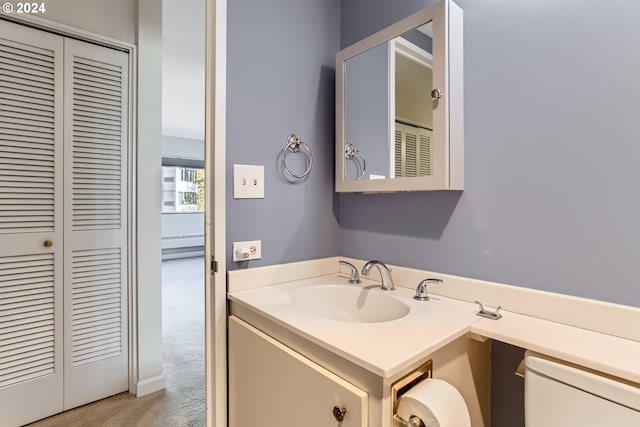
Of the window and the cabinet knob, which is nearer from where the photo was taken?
the cabinet knob

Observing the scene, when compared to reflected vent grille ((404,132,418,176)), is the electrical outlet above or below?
below

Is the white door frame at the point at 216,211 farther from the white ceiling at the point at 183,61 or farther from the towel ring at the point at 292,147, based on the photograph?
the white ceiling at the point at 183,61

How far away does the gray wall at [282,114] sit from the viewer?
1.27 meters

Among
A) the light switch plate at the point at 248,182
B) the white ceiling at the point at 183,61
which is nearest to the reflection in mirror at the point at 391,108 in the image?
the light switch plate at the point at 248,182

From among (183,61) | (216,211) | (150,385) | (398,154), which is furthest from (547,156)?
(183,61)

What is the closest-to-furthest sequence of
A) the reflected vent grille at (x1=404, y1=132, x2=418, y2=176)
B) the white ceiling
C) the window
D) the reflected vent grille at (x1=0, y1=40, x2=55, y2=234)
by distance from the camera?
the reflected vent grille at (x1=404, y1=132, x2=418, y2=176)
the reflected vent grille at (x1=0, y1=40, x2=55, y2=234)
the white ceiling
the window

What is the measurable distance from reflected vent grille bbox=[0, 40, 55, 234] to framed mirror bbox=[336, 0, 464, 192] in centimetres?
150

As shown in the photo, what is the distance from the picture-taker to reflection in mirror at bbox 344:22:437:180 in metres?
1.17

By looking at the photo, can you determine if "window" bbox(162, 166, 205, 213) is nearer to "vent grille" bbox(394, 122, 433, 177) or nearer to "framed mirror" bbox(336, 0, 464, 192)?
"framed mirror" bbox(336, 0, 464, 192)

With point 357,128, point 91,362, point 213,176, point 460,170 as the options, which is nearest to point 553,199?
point 460,170

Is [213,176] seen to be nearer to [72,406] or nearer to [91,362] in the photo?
[91,362]

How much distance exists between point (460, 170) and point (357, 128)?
0.48 m

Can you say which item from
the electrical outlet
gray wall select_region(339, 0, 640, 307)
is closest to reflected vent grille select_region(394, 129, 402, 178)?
gray wall select_region(339, 0, 640, 307)

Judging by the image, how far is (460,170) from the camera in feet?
3.70
